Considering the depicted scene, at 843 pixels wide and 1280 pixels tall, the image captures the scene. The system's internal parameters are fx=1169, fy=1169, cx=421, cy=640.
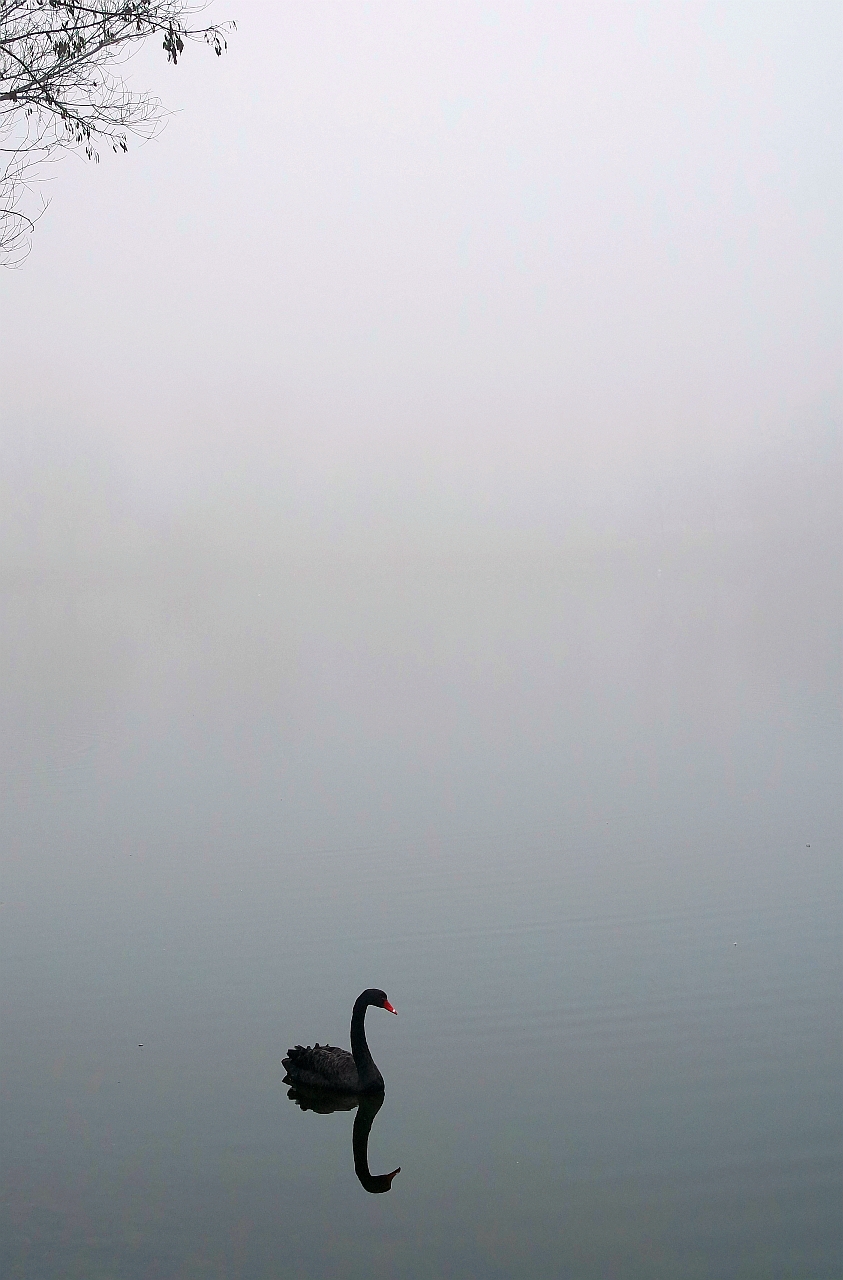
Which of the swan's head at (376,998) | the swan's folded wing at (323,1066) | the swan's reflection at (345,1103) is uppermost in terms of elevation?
the swan's head at (376,998)

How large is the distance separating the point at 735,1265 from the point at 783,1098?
6.30 feet

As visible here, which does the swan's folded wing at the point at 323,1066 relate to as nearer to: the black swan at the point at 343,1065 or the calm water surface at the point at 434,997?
the black swan at the point at 343,1065

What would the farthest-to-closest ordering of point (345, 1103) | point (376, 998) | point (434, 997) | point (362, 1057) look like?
point (434, 997) < point (376, 998) < point (362, 1057) < point (345, 1103)

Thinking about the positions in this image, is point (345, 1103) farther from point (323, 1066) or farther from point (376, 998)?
point (376, 998)

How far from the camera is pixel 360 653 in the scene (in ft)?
144

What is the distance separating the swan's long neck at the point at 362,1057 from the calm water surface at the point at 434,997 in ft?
0.71

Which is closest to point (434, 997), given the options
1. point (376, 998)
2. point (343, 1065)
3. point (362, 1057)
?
point (376, 998)

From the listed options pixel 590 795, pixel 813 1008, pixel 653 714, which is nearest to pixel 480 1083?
pixel 813 1008

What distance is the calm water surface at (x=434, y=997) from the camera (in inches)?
260

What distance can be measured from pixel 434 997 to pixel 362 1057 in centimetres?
183

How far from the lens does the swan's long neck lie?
26.5ft

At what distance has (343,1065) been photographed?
26.5ft

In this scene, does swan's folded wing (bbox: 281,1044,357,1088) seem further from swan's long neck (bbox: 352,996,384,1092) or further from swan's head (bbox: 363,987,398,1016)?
swan's head (bbox: 363,987,398,1016)

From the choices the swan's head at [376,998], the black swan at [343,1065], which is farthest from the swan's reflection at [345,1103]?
the swan's head at [376,998]
